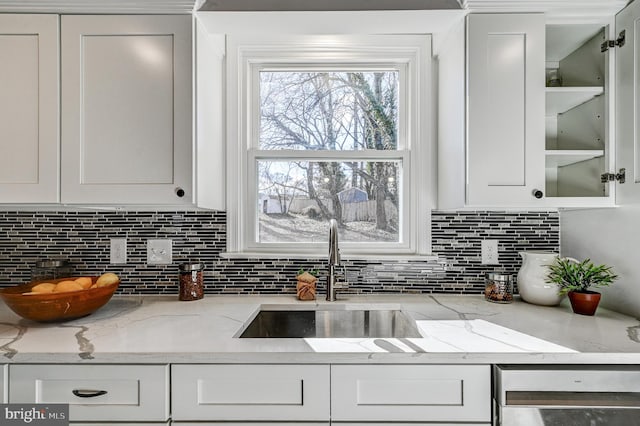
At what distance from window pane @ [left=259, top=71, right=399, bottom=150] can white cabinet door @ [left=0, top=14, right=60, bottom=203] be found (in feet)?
2.95

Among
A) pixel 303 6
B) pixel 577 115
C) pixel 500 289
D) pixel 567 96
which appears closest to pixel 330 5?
pixel 303 6

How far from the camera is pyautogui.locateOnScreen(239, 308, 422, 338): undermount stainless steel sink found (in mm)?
1668

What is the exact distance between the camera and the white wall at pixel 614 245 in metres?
1.40

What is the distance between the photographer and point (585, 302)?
56.8 inches

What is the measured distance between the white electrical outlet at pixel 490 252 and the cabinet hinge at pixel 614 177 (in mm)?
523

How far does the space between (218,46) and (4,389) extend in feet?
5.08

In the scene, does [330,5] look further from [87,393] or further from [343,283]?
[87,393]

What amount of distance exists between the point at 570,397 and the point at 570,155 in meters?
0.91

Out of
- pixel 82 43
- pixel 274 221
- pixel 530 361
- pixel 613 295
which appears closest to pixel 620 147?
pixel 613 295

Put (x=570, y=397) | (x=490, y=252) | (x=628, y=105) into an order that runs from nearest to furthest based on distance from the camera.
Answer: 1. (x=570, y=397)
2. (x=628, y=105)
3. (x=490, y=252)

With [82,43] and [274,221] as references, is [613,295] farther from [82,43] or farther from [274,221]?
[82,43]

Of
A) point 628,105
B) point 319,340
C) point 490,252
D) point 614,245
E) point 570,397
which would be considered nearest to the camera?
point 570,397

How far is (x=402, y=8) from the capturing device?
1437mm

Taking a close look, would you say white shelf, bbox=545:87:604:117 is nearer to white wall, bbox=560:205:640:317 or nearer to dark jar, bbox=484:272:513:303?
white wall, bbox=560:205:640:317
